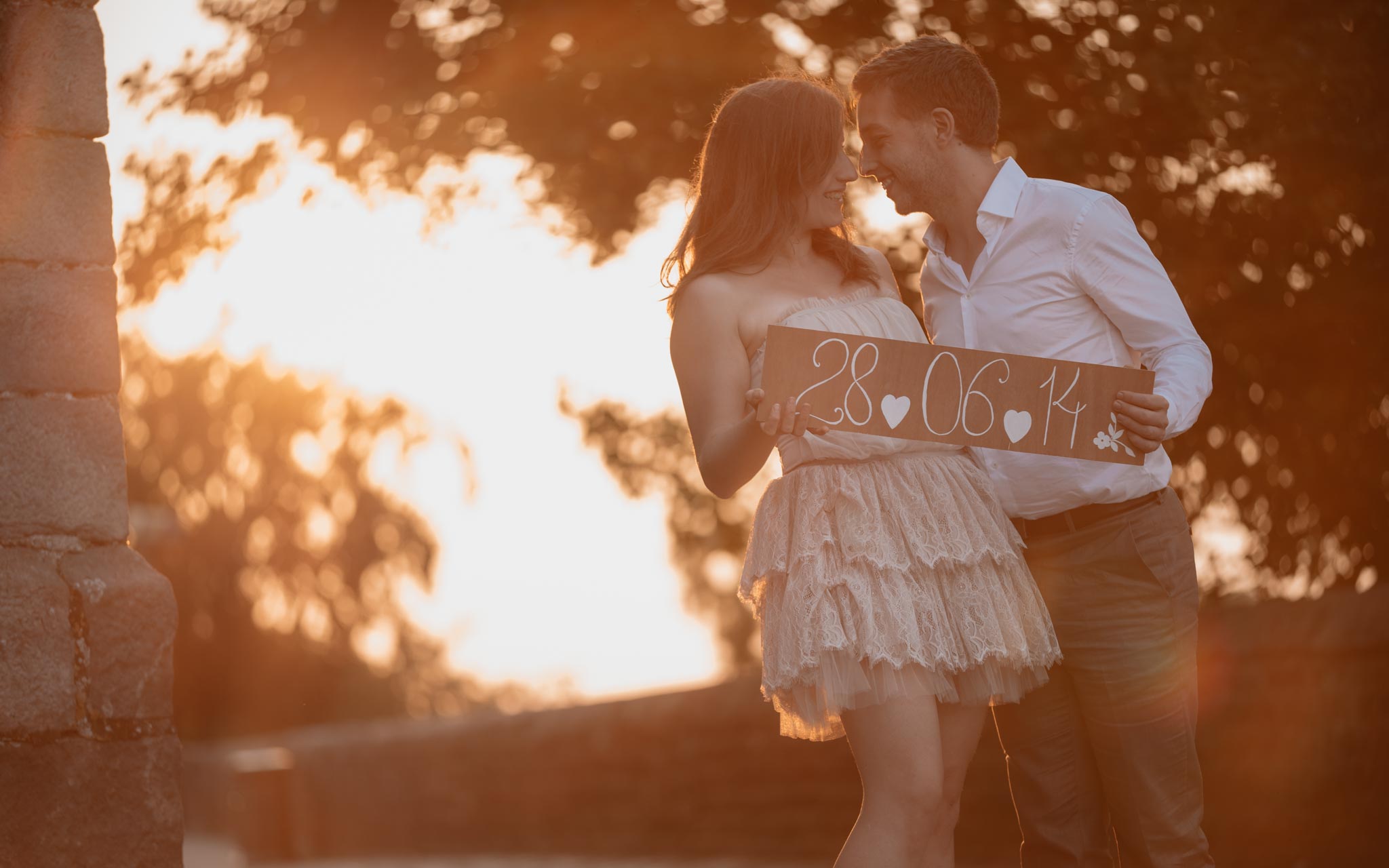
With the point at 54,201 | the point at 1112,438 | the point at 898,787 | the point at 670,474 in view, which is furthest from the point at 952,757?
the point at 670,474

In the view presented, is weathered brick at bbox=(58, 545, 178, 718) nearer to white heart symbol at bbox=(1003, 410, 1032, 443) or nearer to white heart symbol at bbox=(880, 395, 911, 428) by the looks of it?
white heart symbol at bbox=(880, 395, 911, 428)

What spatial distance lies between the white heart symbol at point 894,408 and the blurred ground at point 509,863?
4.32 metres

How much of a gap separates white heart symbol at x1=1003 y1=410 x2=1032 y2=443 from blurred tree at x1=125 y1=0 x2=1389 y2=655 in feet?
8.76

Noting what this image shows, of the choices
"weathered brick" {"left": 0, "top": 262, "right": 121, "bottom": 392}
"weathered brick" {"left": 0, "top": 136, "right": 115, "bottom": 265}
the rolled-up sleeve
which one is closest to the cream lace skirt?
the rolled-up sleeve

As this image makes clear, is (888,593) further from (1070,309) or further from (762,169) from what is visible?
(762,169)

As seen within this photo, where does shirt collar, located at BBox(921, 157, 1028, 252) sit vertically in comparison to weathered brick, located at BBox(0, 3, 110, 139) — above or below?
below

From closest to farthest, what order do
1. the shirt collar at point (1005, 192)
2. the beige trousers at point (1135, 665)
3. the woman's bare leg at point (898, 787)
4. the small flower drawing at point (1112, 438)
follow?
1. the woman's bare leg at point (898, 787)
2. the small flower drawing at point (1112, 438)
3. the beige trousers at point (1135, 665)
4. the shirt collar at point (1005, 192)

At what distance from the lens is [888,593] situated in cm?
333

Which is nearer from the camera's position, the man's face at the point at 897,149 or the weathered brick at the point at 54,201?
the man's face at the point at 897,149

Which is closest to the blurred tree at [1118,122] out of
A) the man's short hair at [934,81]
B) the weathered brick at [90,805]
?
the man's short hair at [934,81]

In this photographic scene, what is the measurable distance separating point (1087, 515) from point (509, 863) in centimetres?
786

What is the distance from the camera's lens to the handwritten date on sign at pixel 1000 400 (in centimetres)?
336

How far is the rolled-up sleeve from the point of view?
349cm

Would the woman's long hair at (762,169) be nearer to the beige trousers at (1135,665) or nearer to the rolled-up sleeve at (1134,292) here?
the rolled-up sleeve at (1134,292)
